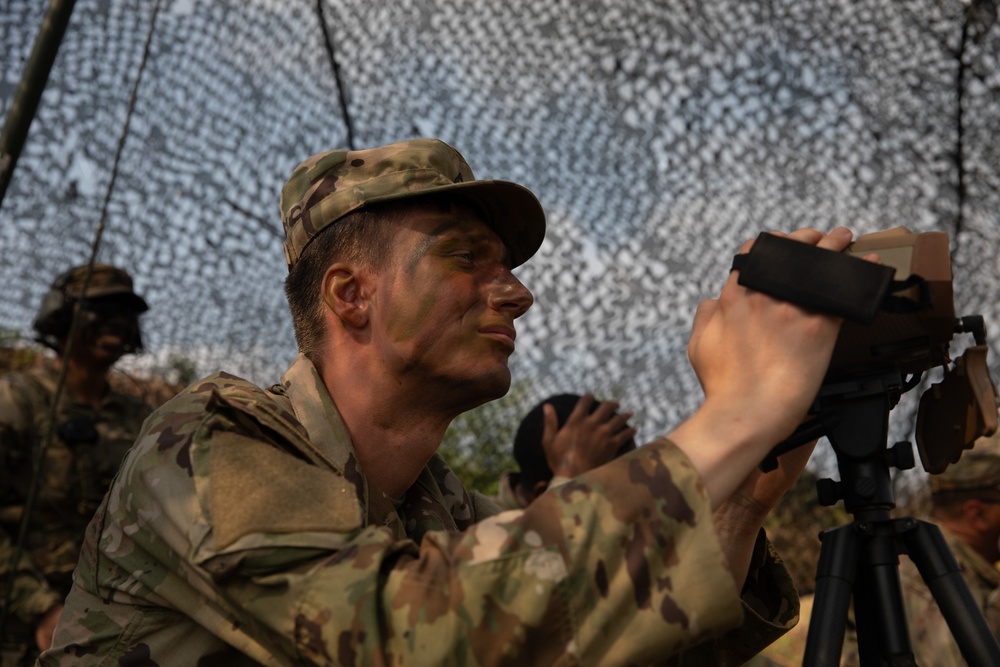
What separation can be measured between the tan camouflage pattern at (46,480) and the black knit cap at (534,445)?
68.8 inches

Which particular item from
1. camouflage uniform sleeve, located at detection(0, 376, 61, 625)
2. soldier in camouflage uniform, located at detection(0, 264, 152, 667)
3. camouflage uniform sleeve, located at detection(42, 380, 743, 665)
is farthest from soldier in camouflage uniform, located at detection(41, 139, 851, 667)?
camouflage uniform sleeve, located at detection(0, 376, 61, 625)

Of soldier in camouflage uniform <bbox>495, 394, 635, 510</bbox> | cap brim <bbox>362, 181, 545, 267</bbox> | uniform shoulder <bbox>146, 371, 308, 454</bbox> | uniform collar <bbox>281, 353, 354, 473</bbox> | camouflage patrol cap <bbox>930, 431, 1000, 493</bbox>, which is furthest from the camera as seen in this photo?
camouflage patrol cap <bbox>930, 431, 1000, 493</bbox>

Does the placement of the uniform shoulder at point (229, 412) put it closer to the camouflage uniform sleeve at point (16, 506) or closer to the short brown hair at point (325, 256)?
the short brown hair at point (325, 256)

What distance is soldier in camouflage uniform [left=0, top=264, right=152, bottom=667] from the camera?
476 centimetres

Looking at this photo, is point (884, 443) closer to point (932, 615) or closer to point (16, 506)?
point (932, 615)

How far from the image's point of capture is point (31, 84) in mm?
2369

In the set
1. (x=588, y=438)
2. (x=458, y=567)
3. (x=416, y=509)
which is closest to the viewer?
(x=458, y=567)

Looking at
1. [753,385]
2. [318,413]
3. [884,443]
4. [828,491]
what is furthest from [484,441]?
[753,385]

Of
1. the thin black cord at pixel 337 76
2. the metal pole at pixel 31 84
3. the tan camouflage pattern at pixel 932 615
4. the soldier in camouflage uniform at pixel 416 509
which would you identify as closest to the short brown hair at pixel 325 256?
the soldier in camouflage uniform at pixel 416 509

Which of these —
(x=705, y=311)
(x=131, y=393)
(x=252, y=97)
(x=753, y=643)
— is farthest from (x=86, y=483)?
(x=705, y=311)

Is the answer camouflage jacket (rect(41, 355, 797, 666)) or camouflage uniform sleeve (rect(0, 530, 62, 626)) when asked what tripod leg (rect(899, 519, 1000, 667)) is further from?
camouflage uniform sleeve (rect(0, 530, 62, 626))

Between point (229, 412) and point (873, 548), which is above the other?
point (229, 412)

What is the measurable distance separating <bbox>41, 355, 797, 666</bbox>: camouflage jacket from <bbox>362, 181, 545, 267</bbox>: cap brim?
0.62 m

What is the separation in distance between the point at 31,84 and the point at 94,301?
9.72 ft
